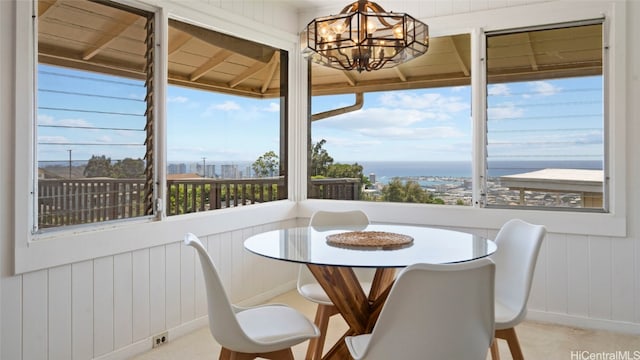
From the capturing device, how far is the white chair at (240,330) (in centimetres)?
201

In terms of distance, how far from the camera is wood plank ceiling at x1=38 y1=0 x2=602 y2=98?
267cm

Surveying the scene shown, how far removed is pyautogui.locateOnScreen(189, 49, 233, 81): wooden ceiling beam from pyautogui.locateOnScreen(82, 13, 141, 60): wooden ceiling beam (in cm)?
58

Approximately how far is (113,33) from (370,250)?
1934mm

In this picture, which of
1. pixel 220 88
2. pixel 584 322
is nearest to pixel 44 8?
pixel 220 88

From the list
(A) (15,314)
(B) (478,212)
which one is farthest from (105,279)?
(B) (478,212)

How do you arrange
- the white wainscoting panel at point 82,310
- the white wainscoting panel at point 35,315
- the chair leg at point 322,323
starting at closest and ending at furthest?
the white wainscoting panel at point 35,315, the white wainscoting panel at point 82,310, the chair leg at point 322,323

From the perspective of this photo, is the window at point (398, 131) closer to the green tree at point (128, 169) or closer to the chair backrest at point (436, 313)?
the green tree at point (128, 169)

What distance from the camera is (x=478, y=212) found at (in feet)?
12.5

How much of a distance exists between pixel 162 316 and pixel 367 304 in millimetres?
1460

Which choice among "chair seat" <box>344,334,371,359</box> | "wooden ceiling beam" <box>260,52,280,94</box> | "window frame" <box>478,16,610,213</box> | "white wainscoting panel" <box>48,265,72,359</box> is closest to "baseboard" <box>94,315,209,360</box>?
"white wainscoting panel" <box>48,265,72,359</box>

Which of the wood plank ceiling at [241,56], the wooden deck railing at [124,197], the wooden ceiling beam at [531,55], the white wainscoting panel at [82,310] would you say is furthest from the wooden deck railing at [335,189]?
the white wainscoting panel at [82,310]

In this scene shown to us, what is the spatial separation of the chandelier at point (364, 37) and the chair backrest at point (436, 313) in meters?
1.15

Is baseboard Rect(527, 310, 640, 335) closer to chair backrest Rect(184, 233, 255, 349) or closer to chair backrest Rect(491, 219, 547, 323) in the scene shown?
chair backrest Rect(491, 219, 547, 323)

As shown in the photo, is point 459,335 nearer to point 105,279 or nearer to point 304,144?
point 105,279
